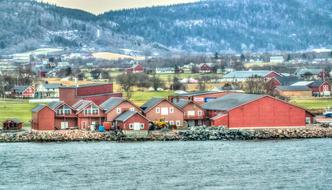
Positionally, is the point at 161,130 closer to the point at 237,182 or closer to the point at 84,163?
the point at 84,163

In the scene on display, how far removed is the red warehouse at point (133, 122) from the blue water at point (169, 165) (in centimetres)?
368

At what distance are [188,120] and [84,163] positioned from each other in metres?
13.9

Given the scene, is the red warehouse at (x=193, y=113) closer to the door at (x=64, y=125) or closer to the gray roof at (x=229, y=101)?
the gray roof at (x=229, y=101)

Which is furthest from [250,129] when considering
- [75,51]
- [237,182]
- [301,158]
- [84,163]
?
[75,51]

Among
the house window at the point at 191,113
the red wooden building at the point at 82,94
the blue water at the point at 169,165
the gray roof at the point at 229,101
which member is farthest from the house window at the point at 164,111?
the red wooden building at the point at 82,94

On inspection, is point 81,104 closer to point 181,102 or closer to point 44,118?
point 44,118

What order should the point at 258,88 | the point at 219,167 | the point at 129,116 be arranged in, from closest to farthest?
the point at 219,167, the point at 129,116, the point at 258,88

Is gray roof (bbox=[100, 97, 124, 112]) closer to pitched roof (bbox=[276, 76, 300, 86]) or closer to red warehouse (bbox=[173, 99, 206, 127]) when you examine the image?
red warehouse (bbox=[173, 99, 206, 127])

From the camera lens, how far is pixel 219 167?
33656mm

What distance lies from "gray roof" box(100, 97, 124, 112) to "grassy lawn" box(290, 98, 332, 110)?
14042 millimetres

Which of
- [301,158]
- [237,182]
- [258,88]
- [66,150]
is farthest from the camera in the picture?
[258,88]

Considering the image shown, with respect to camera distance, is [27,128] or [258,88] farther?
[258,88]

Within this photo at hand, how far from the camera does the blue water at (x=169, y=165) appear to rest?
98.4 ft

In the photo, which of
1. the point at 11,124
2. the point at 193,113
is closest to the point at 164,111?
the point at 193,113
